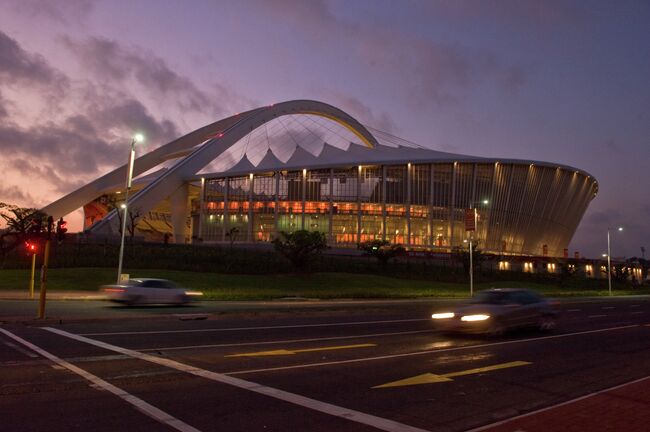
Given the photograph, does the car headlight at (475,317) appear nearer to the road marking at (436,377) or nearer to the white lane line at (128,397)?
the road marking at (436,377)

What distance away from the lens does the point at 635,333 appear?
58.5 feet

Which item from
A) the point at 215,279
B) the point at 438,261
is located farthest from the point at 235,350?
the point at 438,261

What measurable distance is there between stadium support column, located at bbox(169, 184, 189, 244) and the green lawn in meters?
48.5

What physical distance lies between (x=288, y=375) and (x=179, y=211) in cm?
8965

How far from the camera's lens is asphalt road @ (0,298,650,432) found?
22.8ft

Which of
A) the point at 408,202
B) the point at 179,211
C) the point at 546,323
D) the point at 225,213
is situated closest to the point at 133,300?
the point at 546,323

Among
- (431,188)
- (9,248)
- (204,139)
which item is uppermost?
(204,139)

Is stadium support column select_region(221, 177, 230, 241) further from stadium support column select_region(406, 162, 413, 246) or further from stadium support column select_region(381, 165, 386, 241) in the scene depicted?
stadium support column select_region(406, 162, 413, 246)

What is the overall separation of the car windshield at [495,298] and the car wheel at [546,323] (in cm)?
150

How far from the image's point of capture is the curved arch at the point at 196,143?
3588 inches

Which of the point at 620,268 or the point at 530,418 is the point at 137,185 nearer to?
the point at 620,268

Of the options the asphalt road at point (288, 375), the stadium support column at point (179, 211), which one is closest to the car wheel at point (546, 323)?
the asphalt road at point (288, 375)

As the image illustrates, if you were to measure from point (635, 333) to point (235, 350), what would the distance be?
527 inches

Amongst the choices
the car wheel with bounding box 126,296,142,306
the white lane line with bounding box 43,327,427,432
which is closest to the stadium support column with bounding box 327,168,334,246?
the car wheel with bounding box 126,296,142,306
